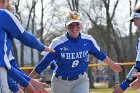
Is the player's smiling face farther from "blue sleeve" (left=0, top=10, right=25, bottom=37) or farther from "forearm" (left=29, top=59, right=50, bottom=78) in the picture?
"blue sleeve" (left=0, top=10, right=25, bottom=37)

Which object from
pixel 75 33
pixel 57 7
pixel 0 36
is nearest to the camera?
pixel 0 36

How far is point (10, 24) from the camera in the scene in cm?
439

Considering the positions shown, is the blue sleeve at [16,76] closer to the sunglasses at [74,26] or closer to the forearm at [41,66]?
the forearm at [41,66]

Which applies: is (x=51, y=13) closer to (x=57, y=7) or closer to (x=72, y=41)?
(x=57, y=7)

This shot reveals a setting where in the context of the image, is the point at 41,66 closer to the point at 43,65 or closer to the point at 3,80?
the point at 43,65

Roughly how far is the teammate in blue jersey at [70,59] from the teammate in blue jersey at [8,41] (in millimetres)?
2372

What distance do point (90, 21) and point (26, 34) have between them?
3661 centimetres

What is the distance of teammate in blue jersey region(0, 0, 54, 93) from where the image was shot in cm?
429

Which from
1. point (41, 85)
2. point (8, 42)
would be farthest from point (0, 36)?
point (41, 85)

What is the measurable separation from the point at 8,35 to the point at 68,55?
253 centimetres

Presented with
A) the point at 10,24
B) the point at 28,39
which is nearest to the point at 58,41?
the point at 28,39

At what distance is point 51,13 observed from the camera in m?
39.1

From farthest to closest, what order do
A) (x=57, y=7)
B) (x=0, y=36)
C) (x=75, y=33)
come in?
(x=57, y=7) → (x=75, y=33) → (x=0, y=36)

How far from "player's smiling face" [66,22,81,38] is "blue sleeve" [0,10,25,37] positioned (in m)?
2.54
